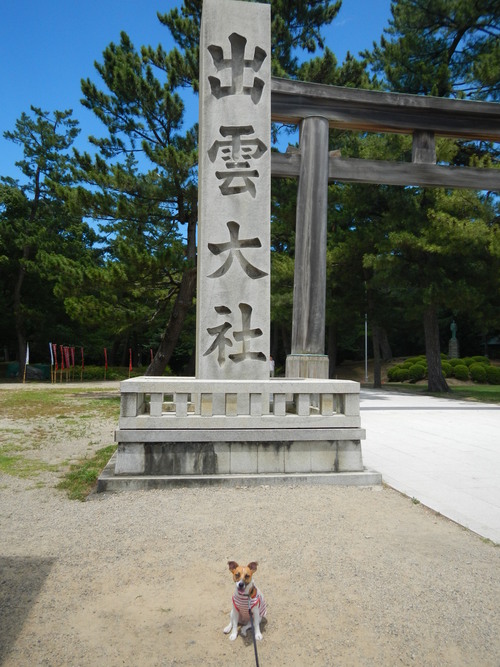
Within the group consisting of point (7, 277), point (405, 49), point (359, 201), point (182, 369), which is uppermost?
point (405, 49)

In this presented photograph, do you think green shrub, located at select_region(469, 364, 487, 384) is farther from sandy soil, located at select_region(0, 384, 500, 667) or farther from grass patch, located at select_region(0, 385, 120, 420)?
sandy soil, located at select_region(0, 384, 500, 667)

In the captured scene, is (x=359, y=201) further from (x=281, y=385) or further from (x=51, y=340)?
(x=51, y=340)

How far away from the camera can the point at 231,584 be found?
2566 millimetres

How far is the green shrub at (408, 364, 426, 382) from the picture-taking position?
2312 centimetres

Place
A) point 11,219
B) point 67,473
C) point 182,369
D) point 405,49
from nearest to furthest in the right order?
point 67,473 < point 405,49 < point 11,219 < point 182,369

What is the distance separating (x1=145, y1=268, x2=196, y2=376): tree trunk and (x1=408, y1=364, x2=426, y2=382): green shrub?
42.4ft

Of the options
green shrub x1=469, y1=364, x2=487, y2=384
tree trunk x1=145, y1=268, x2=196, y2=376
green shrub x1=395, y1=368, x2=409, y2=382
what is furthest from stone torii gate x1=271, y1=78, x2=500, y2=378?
green shrub x1=395, y1=368, x2=409, y2=382

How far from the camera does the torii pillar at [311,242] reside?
9.19 m

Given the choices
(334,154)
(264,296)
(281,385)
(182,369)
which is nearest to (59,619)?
(281,385)

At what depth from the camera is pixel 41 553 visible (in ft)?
9.68

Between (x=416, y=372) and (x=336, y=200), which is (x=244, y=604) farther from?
(x=416, y=372)

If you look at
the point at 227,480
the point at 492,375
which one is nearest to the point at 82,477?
the point at 227,480

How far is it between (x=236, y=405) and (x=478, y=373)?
20.4 m

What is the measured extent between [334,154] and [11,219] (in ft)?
62.0
